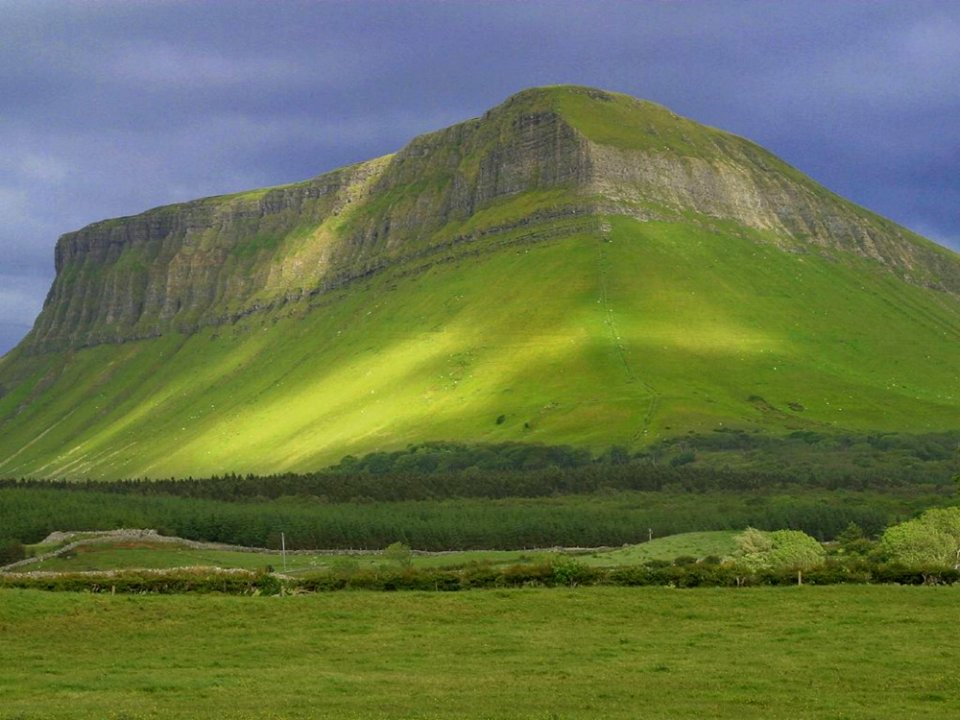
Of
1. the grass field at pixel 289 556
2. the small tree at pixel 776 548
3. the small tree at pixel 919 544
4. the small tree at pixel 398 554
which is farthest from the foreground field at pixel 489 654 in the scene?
the small tree at pixel 398 554

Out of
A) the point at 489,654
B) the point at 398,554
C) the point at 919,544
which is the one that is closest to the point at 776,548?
the point at 919,544

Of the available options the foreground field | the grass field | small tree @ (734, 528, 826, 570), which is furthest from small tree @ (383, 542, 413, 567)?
the foreground field

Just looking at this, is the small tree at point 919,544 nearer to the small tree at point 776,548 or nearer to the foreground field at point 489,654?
the small tree at point 776,548

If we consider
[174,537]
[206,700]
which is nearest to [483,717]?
[206,700]

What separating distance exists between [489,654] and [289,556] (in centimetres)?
12397

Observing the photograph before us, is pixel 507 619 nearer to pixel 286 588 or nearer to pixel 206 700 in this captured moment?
pixel 286 588

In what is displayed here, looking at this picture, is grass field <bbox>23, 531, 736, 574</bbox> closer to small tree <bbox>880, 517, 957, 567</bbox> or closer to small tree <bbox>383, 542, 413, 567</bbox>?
small tree <bbox>383, 542, 413, 567</bbox>

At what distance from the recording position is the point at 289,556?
577ft

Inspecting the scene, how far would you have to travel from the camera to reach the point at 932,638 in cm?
5541

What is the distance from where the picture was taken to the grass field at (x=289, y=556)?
143125mm

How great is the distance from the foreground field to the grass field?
221 feet

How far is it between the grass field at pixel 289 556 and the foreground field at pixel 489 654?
67.5 metres

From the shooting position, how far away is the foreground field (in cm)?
4375

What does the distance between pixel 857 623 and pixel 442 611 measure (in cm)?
1927
